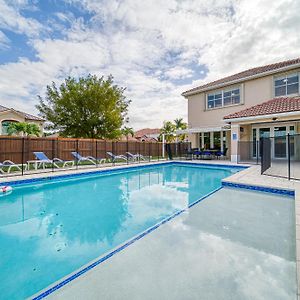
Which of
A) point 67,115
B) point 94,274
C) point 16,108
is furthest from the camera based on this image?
point 16,108

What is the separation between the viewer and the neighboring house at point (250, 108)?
665 inches

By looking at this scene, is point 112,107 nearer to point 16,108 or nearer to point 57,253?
point 16,108

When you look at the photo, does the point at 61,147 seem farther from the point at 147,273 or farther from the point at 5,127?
the point at 147,273

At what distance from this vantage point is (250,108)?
18891 mm

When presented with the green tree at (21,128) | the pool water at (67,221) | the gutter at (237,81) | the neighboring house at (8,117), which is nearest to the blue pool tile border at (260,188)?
the pool water at (67,221)

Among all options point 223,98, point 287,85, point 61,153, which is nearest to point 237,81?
point 223,98

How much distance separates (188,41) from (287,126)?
38.6 feet

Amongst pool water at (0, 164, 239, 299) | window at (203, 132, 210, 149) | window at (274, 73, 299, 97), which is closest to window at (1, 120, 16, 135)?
pool water at (0, 164, 239, 299)

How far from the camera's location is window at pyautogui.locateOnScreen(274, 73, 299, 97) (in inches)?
713

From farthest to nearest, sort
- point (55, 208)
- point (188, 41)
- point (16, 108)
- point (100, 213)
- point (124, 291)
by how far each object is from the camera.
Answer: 1. point (16, 108)
2. point (188, 41)
3. point (55, 208)
4. point (100, 213)
5. point (124, 291)

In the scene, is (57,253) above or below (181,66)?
below

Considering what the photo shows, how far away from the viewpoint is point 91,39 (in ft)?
53.2

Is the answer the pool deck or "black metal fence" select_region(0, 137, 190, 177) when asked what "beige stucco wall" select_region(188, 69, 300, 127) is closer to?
"black metal fence" select_region(0, 137, 190, 177)

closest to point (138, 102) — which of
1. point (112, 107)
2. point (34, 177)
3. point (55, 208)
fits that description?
point (112, 107)
